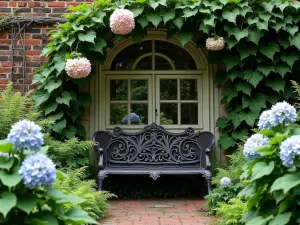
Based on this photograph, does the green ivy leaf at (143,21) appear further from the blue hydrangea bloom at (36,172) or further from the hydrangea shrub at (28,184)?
the blue hydrangea bloom at (36,172)

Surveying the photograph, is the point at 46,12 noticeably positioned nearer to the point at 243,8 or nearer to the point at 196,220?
the point at 243,8

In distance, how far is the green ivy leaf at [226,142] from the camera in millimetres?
5230

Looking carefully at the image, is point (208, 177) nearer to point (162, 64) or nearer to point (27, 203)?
point (162, 64)

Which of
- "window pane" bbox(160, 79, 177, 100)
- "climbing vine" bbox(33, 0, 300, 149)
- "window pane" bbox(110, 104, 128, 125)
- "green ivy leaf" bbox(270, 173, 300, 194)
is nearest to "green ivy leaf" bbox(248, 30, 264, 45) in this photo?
"climbing vine" bbox(33, 0, 300, 149)

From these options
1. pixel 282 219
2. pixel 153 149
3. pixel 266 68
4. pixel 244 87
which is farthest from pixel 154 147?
pixel 282 219

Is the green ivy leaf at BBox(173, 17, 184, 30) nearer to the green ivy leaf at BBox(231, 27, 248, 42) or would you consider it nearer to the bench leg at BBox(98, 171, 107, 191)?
the green ivy leaf at BBox(231, 27, 248, 42)

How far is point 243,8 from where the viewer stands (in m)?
4.97

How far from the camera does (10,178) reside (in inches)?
65.0

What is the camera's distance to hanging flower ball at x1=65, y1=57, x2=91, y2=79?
4.73 meters

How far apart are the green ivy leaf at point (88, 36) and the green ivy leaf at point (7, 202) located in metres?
3.43

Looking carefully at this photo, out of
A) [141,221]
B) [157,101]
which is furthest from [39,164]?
[157,101]

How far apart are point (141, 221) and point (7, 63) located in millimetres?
2889

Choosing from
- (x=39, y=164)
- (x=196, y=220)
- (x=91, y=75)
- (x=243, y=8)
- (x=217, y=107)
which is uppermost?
(x=243, y=8)

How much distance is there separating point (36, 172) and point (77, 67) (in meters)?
3.21
